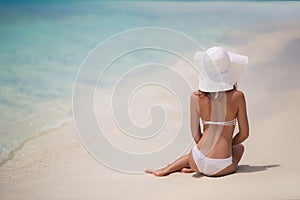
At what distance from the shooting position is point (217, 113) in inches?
99.5

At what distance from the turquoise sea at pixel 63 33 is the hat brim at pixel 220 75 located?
1451 millimetres

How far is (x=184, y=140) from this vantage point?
299 centimetres

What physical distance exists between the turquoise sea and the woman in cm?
135

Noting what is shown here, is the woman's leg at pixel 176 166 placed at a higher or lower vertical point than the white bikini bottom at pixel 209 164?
lower

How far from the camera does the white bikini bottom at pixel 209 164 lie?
2.51 metres

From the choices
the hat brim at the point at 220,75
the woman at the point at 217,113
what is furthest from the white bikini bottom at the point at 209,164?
the hat brim at the point at 220,75

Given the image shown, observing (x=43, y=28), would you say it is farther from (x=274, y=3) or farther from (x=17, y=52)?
(x=274, y=3)

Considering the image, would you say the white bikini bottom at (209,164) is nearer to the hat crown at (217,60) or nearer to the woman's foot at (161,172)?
the woman's foot at (161,172)

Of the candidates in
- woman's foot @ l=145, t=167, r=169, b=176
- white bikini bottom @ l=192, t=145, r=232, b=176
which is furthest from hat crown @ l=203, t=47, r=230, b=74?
woman's foot @ l=145, t=167, r=169, b=176

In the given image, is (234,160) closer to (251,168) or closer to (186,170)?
(251,168)

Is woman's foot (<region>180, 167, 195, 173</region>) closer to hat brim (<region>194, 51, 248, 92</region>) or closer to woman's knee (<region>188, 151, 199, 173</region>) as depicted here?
woman's knee (<region>188, 151, 199, 173</region>)

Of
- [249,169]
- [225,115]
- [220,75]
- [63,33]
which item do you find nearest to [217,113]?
[225,115]

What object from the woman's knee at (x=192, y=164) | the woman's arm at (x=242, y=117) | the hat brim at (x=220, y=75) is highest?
the hat brim at (x=220, y=75)

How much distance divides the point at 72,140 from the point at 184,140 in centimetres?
79
